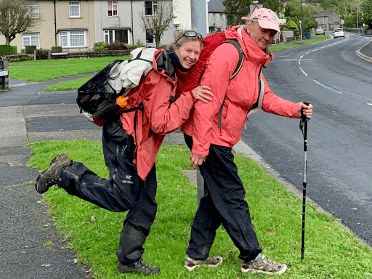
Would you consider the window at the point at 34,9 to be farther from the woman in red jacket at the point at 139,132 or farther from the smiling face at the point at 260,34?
the smiling face at the point at 260,34

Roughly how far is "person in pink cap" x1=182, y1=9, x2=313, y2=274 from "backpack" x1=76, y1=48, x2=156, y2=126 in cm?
46

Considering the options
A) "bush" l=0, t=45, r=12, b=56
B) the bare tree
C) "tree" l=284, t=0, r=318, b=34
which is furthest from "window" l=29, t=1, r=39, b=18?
"tree" l=284, t=0, r=318, b=34

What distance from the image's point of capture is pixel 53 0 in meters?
55.4

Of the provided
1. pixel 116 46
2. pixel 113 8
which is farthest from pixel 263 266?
pixel 113 8

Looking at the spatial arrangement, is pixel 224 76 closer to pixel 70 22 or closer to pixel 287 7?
pixel 70 22

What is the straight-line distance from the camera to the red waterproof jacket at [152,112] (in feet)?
12.6

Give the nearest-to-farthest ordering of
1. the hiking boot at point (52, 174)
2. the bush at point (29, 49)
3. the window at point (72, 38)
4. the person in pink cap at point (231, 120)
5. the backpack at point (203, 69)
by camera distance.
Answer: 1. the person in pink cap at point (231, 120)
2. the backpack at point (203, 69)
3. the hiking boot at point (52, 174)
4. the bush at point (29, 49)
5. the window at point (72, 38)

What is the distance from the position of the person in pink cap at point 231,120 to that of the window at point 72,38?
54.3 metres

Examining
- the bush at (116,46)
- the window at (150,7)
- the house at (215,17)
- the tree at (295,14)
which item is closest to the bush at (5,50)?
the bush at (116,46)

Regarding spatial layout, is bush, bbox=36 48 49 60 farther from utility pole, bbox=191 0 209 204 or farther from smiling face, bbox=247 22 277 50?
smiling face, bbox=247 22 277 50

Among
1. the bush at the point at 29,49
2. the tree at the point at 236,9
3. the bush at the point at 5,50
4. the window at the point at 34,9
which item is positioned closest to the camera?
the bush at the point at 5,50

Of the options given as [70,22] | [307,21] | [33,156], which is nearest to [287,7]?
[307,21]

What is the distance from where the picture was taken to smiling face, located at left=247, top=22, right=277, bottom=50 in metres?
3.96

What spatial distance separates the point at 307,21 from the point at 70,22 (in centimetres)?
5154
